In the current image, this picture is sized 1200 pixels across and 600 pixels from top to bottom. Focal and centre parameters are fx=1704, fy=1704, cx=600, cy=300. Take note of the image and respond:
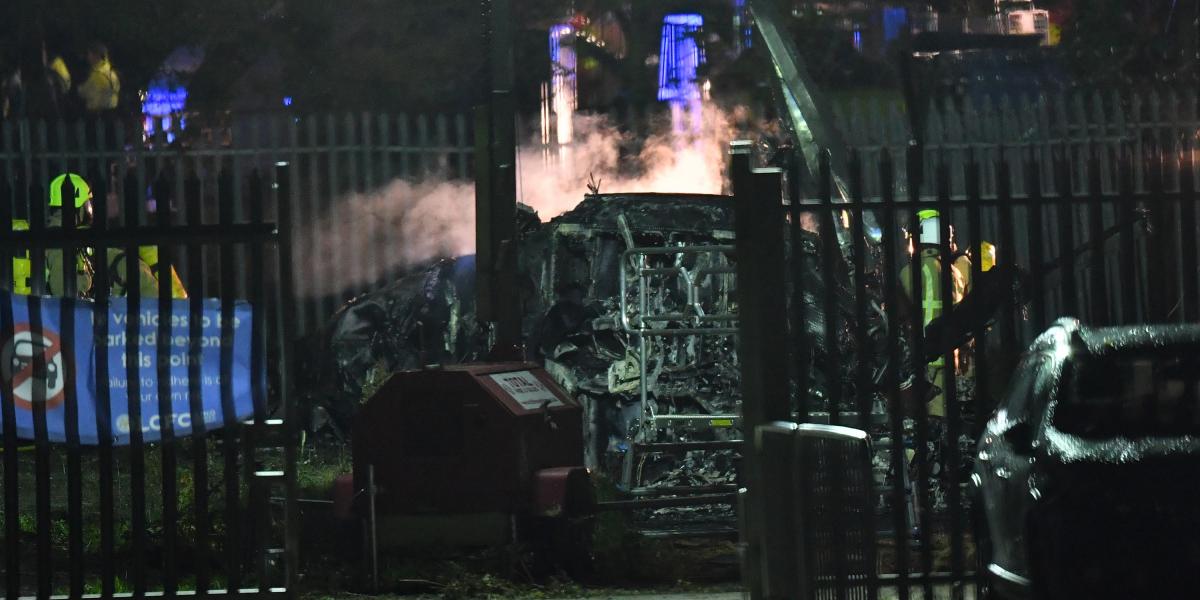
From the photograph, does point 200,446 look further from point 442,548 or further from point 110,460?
point 442,548

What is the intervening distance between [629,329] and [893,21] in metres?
21.4

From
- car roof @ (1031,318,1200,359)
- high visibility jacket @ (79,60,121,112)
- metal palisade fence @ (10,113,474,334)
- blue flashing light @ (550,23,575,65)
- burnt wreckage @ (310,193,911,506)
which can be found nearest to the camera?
car roof @ (1031,318,1200,359)

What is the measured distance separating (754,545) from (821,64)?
22403mm

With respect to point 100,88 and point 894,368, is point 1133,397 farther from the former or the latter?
point 100,88

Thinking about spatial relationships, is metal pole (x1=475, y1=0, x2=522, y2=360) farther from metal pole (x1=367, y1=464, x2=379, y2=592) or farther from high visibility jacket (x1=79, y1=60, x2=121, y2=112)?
high visibility jacket (x1=79, y1=60, x2=121, y2=112)

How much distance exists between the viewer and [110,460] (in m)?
6.91

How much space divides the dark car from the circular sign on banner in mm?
3785

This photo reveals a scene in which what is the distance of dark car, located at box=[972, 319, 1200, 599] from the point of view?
5.82m

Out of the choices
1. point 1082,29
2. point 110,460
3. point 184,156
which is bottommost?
point 110,460

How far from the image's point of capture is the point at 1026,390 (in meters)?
6.73

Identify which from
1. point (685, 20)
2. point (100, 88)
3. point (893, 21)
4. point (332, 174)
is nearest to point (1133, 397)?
point (332, 174)

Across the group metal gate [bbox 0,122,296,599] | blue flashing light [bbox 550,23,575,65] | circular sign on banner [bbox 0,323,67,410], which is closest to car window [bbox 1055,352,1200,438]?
metal gate [bbox 0,122,296,599]

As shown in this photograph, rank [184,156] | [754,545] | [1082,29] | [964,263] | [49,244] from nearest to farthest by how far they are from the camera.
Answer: [49,244], [754,545], [964,263], [184,156], [1082,29]

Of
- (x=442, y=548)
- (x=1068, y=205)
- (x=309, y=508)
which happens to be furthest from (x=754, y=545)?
(x=309, y=508)
